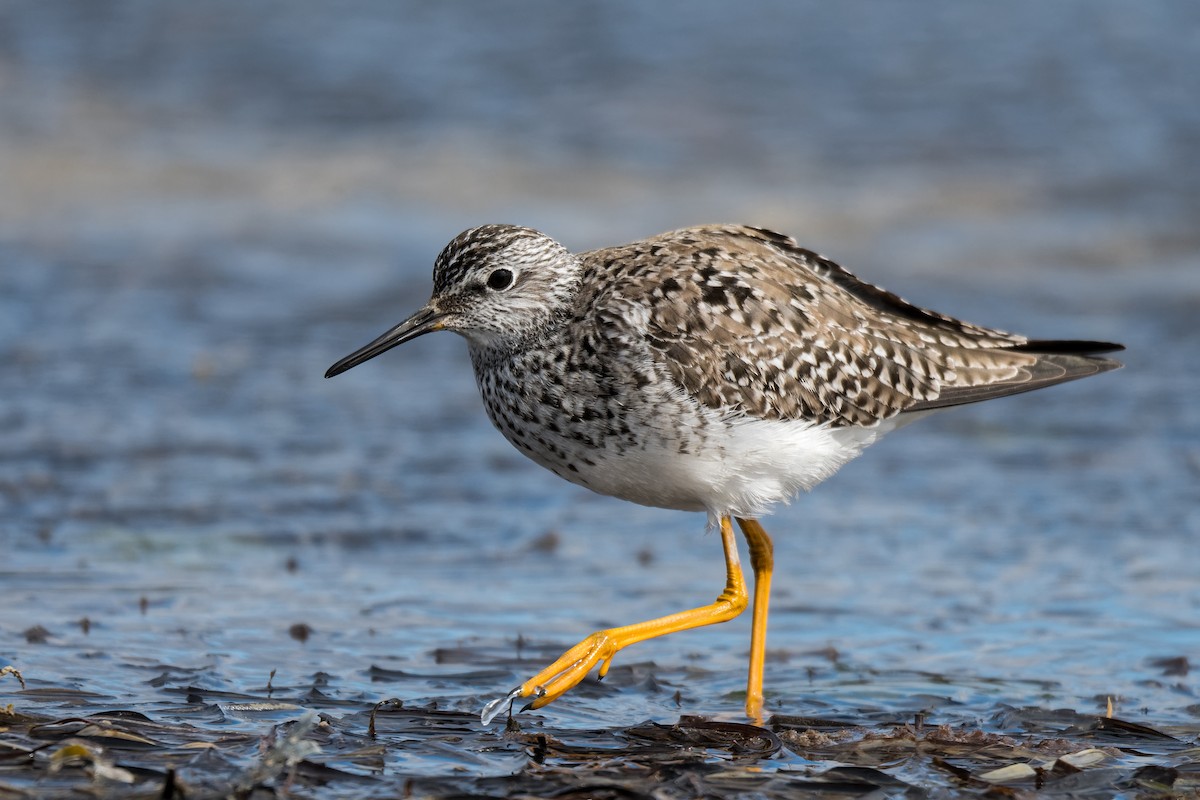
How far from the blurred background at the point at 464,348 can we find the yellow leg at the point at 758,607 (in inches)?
6.5

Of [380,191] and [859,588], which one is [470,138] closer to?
[380,191]

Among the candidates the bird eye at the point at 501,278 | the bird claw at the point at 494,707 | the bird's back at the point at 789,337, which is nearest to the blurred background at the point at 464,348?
the bird claw at the point at 494,707

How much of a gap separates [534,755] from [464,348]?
7.29 meters

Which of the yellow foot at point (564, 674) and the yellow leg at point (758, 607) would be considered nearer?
the yellow foot at point (564, 674)

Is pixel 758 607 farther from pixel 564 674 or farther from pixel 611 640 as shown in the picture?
pixel 564 674

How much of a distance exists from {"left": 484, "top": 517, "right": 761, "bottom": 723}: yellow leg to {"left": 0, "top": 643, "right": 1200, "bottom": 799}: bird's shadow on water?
0.13 m

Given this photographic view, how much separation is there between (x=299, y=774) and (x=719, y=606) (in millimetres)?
2515

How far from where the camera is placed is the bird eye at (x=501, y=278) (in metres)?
7.33

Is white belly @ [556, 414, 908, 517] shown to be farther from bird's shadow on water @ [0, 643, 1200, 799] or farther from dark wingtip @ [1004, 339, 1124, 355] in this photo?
dark wingtip @ [1004, 339, 1124, 355]

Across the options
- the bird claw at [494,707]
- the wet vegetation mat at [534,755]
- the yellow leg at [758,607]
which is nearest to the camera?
the wet vegetation mat at [534,755]

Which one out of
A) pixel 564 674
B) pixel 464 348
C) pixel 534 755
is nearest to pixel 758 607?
pixel 564 674

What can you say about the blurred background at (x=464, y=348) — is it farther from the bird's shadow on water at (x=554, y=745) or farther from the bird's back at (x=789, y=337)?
the bird's back at (x=789, y=337)

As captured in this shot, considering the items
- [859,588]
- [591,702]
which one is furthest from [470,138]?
[591,702]

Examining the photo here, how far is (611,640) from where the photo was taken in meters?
6.97
